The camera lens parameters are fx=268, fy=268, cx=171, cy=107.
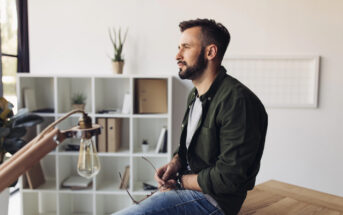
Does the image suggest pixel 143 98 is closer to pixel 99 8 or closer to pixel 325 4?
pixel 99 8

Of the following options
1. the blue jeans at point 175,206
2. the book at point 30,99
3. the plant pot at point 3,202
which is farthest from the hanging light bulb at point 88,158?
the book at point 30,99

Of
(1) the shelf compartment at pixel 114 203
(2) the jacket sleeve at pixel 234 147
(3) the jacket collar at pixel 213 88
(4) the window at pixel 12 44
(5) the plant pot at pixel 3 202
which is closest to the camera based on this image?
(2) the jacket sleeve at pixel 234 147

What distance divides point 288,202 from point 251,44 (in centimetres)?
167

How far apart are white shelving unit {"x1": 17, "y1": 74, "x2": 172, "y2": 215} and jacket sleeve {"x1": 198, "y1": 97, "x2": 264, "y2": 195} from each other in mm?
1356

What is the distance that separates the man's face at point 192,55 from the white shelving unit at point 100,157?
111 cm

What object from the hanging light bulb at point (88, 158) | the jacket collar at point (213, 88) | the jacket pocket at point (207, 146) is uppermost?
the jacket collar at point (213, 88)

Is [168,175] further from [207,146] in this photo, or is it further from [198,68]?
[198,68]

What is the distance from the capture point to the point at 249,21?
270 cm

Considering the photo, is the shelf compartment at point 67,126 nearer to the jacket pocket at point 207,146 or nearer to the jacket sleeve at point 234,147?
the jacket pocket at point 207,146

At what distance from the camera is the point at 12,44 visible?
9.14 feet

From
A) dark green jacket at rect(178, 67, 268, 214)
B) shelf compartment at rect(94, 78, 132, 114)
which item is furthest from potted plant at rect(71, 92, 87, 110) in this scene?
dark green jacket at rect(178, 67, 268, 214)

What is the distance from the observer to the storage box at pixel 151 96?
256 cm

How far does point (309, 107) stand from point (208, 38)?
1.76 meters

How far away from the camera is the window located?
2646 mm
